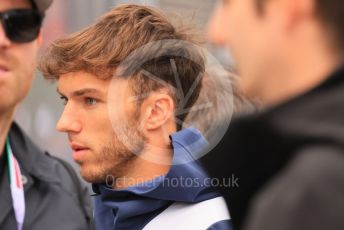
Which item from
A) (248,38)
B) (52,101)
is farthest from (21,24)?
(52,101)

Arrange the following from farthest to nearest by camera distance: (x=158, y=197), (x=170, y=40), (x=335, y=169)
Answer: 1. (x=170, y=40)
2. (x=158, y=197)
3. (x=335, y=169)

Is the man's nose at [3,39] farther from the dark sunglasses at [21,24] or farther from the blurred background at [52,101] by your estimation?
the blurred background at [52,101]

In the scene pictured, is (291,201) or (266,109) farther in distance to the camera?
(266,109)

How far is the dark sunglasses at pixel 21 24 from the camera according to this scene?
101 inches

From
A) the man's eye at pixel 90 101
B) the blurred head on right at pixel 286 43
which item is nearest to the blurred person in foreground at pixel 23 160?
the man's eye at pixel 90 101

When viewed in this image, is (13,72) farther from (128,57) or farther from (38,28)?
(128,57)

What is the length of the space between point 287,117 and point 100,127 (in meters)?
1.66

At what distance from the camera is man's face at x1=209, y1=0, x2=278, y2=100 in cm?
120

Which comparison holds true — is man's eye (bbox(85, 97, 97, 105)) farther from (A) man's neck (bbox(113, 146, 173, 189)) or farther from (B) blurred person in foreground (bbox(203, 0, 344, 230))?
(B) blurred person in foreground (bbox(203, 0, 344, 230))

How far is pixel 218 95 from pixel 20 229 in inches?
38.2

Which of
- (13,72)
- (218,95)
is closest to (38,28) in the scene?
(13,72)

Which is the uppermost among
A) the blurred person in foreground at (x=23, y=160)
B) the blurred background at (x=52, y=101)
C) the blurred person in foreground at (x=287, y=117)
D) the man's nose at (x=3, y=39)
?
the blurred person in foreground at (x=287, y=117)

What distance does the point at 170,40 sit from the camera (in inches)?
113

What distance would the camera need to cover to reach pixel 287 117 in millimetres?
1112
